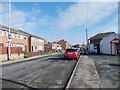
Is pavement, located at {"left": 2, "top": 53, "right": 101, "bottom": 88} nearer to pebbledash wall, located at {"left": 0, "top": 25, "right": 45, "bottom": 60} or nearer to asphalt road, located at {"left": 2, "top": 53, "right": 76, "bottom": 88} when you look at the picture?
asphalt road, located at {"left": 2, "top": 53, "right": 76, "bottom": 88}

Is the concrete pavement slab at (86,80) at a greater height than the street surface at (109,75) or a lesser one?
greater

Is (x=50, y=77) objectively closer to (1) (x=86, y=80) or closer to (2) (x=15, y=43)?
(1) (x=86, y=80)

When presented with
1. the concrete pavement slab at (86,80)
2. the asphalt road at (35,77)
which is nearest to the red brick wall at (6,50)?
the asphalt road at (35,77)

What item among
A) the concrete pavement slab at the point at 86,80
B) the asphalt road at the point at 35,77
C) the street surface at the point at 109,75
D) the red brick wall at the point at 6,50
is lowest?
the asphalt road at the point at 35,77

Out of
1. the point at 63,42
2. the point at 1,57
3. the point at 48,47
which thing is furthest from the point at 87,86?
the point at 63,42

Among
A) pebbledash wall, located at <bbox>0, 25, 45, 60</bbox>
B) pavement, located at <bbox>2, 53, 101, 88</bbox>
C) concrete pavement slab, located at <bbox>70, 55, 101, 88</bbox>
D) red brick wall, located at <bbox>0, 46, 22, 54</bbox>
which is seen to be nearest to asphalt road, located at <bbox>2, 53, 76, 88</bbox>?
pavement, located at <bbox>2, 53, 101, 88</bbox>

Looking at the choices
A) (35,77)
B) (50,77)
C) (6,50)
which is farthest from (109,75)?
(6,50)

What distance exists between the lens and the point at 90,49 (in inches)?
1241

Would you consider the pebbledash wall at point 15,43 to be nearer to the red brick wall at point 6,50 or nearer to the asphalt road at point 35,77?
the red brick wall at point 6,50

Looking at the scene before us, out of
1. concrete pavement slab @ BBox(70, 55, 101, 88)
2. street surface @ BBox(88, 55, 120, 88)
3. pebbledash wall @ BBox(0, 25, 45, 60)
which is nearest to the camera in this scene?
concrete pavement slab @ BBox(70, 55, 101, 88)

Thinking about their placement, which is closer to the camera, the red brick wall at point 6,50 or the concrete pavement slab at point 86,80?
the concrete pavement slab at point 86,80

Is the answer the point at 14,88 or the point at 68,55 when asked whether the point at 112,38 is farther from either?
the point at 14,88

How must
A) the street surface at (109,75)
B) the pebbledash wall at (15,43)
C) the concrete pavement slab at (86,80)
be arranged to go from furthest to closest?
1. the pebbledash wall at (15,43)
2. the street surface at (109,75)
3. the concrete pavement slab at (86,80)

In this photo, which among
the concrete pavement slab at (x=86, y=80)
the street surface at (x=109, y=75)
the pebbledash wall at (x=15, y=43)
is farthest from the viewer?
the pebbledash wall at (x=15, y=43)
